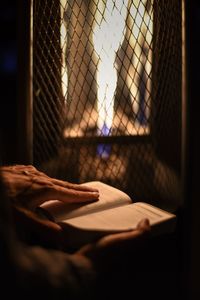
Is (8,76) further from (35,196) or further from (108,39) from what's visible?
(35,196)

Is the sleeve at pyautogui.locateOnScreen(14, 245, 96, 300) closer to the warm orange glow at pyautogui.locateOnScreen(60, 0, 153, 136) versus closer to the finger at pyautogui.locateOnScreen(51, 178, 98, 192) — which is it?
the finger at pyautogui.locateOnScreen(51, 178, 98, 192)

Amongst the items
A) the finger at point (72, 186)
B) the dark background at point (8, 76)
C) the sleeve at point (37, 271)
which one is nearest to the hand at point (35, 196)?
the finger at point (72, 186)

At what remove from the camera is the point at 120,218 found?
648 millimetres

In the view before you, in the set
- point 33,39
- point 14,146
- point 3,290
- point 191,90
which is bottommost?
point 3,290

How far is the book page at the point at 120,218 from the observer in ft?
1.99

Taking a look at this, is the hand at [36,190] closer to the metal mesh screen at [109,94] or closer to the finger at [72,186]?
the finger at [72,186]

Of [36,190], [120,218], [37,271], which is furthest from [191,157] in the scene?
[37,271]

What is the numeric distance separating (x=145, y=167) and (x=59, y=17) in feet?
1.64

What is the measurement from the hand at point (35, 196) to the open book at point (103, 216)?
17 millimetres

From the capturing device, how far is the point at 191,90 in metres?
0.74

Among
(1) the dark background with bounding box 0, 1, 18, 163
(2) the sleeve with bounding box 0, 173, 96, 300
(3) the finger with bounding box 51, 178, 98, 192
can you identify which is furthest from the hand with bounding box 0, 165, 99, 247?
(1) the dark background with bounding box 0, 1, 18, 163

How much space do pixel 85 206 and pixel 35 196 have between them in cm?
10

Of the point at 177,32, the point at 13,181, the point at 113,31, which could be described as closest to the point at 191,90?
the point at 177,32

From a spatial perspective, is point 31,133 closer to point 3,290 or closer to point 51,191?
point 51,191
